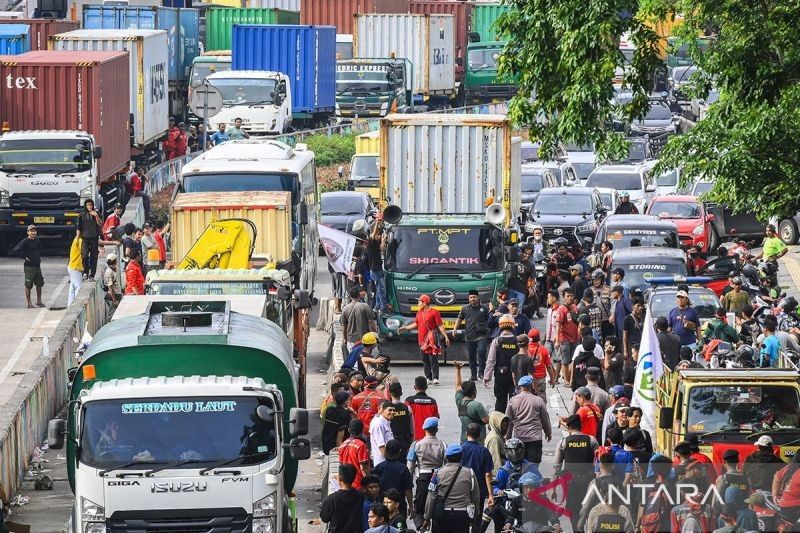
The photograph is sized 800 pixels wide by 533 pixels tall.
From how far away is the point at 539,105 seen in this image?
827 inches

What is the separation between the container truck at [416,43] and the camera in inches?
2650

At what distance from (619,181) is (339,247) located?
17895 millimetres

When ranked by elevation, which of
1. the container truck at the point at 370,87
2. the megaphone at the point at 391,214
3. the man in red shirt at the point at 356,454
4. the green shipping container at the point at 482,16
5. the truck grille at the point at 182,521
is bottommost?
the truck grille at the point at 182,521

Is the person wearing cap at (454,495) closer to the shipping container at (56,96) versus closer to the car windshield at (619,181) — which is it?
the shipping container at (56,96)

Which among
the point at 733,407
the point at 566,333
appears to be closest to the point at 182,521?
the point at 733,407

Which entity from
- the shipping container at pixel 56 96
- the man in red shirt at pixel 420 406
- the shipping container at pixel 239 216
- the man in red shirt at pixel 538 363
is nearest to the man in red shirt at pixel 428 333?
the man in red shirt at pixel 538 363

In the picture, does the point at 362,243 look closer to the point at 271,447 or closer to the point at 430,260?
the point at 430,260

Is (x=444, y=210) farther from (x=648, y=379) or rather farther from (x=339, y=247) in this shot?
(x=648, y=379)

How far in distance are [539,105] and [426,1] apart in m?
62.3

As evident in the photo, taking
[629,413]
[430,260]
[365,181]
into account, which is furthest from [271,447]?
[365,181]

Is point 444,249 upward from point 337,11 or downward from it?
downward

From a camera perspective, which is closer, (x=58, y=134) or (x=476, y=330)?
(x=476, y=330)

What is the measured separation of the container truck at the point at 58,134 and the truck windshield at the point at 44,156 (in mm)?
20

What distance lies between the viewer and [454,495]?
15.0 metres
